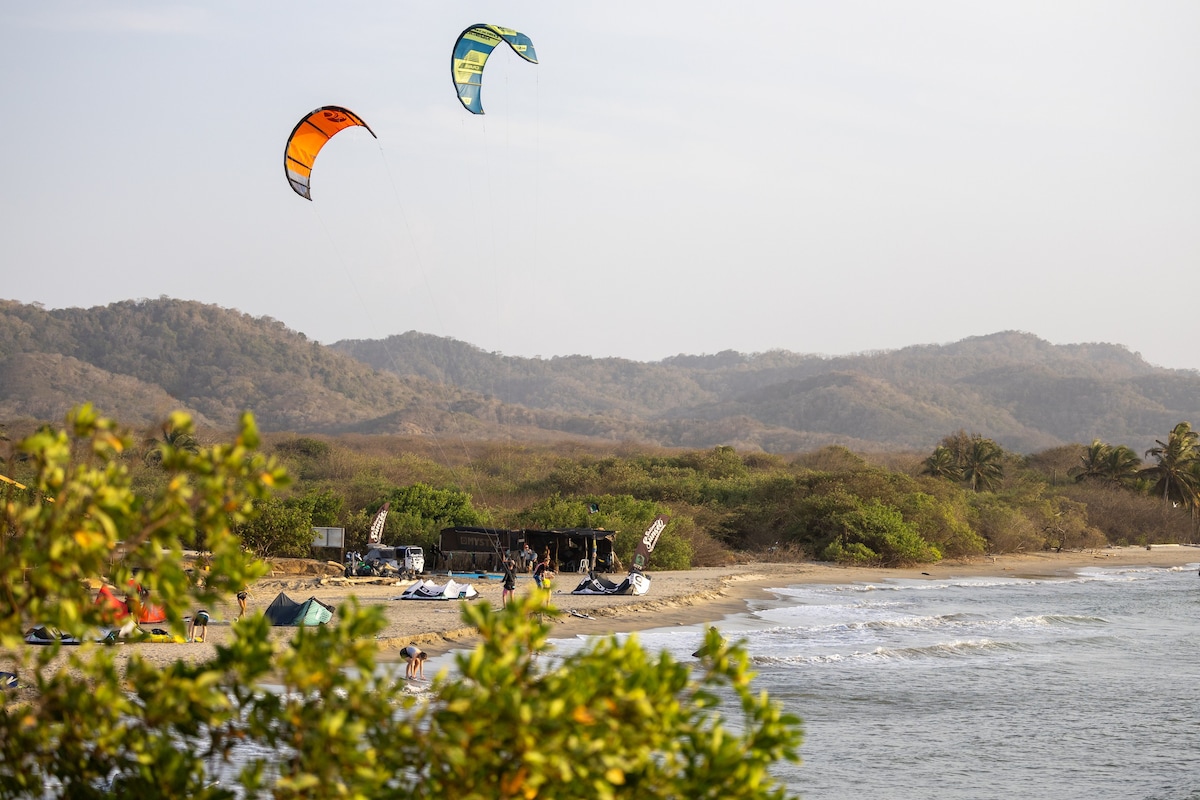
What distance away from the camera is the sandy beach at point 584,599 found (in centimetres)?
1922

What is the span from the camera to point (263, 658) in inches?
159

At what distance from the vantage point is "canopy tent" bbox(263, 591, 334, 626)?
18562mm

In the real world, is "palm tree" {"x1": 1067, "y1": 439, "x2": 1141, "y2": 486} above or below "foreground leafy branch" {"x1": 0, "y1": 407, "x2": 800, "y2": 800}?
above

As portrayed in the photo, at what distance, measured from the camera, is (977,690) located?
1912 cm

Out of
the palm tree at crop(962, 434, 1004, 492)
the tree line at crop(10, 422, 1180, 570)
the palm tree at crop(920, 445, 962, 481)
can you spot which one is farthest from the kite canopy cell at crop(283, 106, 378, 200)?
the palm tree at crop(962, 434, 1004, 492)

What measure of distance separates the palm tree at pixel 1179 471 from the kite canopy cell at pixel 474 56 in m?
57.0

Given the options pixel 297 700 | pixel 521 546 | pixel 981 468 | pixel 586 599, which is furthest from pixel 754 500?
pixel 297 700

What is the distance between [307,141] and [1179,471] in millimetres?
61051

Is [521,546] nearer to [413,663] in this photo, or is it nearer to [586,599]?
[586,599]

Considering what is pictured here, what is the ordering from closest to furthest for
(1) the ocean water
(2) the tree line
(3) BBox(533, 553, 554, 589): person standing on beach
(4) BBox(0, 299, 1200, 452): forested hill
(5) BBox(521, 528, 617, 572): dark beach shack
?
1. (1) the ocean water
2. (3) BBox(533, 553, 554, 589): person standing on beach
3. (5) BBox(521, 528, 617, 572): dark beach shack
4. (2) the tree line
5. (4) BBox(0, 299, 1200, 452): forested hill

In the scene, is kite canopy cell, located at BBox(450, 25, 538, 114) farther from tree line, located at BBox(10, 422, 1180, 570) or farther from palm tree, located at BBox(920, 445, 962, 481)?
palm tree, located at BBox(920, 445, 962, 481)

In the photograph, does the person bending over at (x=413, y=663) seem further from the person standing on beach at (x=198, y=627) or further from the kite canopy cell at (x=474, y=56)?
the kite canopy cell at (x=474, y=56)

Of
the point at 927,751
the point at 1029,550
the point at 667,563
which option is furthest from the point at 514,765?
the point at 1029,550

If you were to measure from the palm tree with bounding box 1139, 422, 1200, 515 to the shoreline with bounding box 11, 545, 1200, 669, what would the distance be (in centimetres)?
2232
